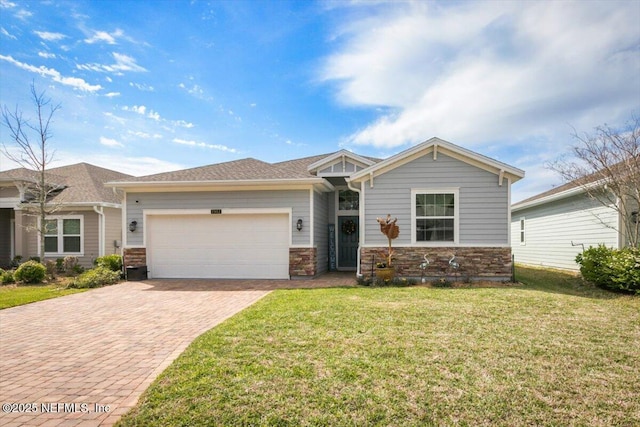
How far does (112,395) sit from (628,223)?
541 inches

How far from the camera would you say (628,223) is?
10844 millimetres

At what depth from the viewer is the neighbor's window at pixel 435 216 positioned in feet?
35.0

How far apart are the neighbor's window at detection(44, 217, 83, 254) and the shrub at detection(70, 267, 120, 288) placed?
429 centimetres

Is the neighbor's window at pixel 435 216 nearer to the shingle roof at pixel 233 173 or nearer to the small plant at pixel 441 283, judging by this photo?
the small plant at pixel 441 283

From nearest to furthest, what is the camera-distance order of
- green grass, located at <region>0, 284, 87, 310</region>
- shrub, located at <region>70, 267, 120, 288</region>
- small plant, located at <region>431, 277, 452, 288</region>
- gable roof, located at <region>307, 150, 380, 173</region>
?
1. green grass, located at <region>0, 284, 87, 310</region>
2. small plant, located at <region>431, 277, 452, 288</region>
3. shrub, located at <region>70, 267, 120, 288</region>
4. gable roof, located at <region>307, 150, 380, 173</region>

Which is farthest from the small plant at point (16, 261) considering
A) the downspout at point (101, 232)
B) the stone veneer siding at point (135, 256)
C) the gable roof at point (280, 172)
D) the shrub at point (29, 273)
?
the gable roof at point (280, 172)

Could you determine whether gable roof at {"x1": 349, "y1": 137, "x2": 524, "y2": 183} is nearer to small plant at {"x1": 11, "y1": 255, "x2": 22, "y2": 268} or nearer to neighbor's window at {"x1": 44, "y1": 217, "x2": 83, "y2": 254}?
neighbor's window at {"x1": 44, "y1": 217, "x2": 83, "y2": 254}

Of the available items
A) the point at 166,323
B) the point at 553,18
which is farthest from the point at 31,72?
the point at 553,18

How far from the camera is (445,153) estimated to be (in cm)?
1062

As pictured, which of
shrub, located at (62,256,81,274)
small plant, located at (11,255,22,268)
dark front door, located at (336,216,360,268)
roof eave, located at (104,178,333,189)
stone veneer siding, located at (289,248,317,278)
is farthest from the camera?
small plant, located at (11,255,22,268)

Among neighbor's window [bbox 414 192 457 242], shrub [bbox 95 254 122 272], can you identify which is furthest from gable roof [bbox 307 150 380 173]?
shrub [bbox 95 254 122 272]

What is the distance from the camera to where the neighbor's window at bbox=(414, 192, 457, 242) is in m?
10.7

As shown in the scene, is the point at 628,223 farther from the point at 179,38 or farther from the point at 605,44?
the point at 179,38

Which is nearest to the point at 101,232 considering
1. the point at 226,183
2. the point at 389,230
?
the point at 226,183
